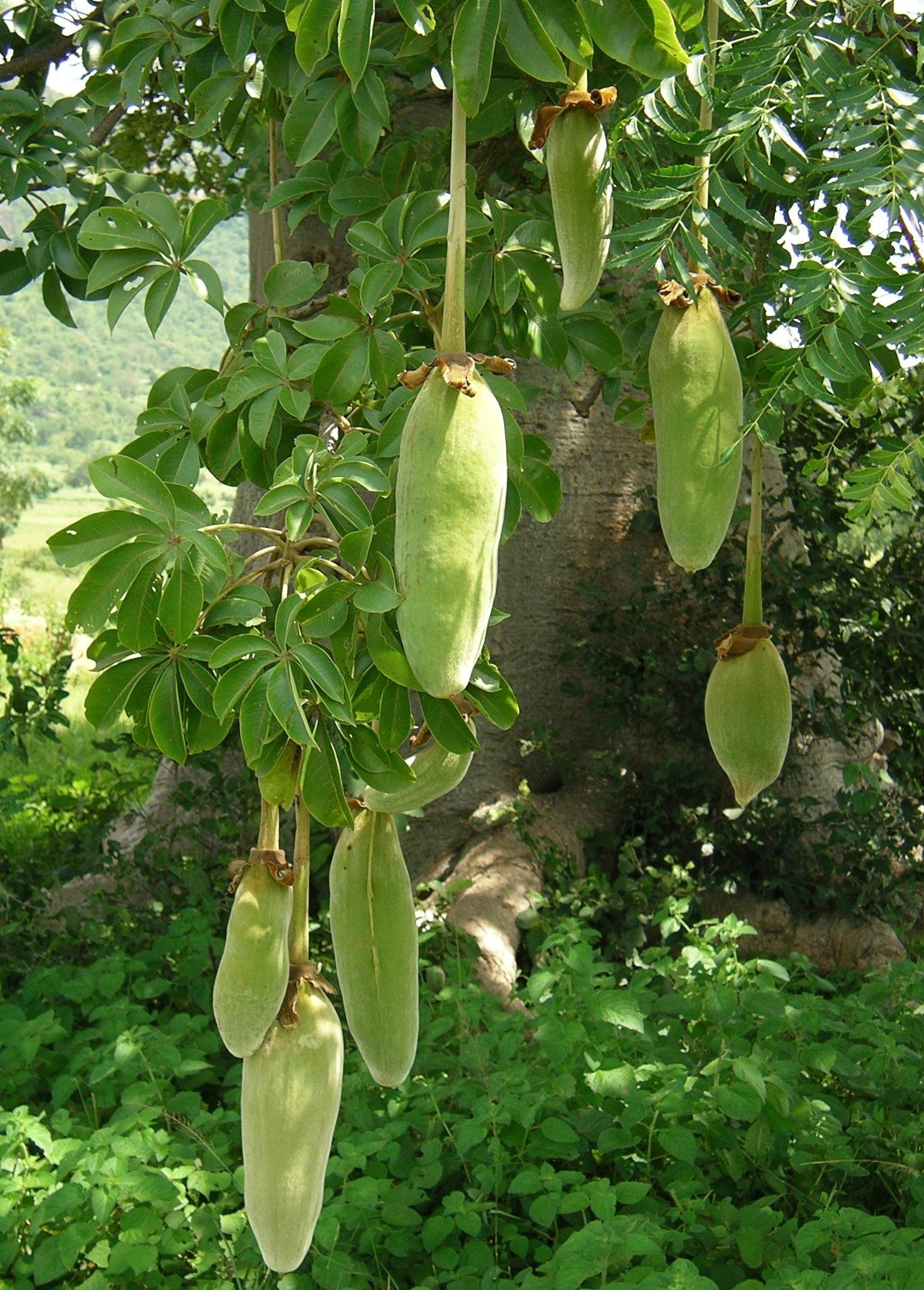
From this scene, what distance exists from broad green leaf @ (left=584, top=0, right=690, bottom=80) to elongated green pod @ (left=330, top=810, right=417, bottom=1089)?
0.44m

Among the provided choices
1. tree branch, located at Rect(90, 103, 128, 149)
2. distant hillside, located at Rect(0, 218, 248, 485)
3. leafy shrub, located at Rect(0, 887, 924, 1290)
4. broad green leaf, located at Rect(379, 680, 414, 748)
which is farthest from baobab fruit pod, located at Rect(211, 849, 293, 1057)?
distant hillside, located at Rect(0, 218, 248, 485)

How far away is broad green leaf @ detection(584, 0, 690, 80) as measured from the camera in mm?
656

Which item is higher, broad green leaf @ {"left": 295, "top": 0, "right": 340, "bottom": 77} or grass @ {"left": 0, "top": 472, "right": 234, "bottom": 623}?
broad green leaf @ {"left": 295, "top": 0, "right": 340, "bottom": 77}

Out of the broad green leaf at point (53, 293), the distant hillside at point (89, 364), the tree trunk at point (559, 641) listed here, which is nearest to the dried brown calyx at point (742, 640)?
the broad green leaf at point (53, 293)

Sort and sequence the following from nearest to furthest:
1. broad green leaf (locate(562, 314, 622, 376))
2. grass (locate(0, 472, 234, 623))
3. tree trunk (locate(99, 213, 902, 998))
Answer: broad green leaf (locate(562, 314, 622, 376)) → tree trunk (locate(99, 213, 902, 998)) → grass (locate(0, 472, 234, 623))

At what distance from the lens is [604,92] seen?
0.73 metres

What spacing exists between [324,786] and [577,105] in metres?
0.41

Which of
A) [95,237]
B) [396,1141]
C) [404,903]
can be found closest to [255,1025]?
[404,903]

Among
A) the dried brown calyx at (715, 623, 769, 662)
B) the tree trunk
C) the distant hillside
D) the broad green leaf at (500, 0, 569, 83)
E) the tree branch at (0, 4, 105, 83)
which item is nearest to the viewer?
the broad green leaf at (500, 0, 569, 83)

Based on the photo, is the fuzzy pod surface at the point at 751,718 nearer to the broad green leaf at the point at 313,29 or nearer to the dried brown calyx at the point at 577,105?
the dried brown calyx at the point at 577,105

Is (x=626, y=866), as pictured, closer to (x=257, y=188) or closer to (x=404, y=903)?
(x=257, y=188)

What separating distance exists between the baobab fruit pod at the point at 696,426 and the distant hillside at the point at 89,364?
110 ft

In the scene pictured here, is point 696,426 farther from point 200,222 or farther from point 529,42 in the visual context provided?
point 200,222

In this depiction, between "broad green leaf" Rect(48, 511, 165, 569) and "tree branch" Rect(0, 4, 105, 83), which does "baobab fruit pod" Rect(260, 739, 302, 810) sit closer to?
"broad green leaf" Rect(48, 511, 165, 569)
